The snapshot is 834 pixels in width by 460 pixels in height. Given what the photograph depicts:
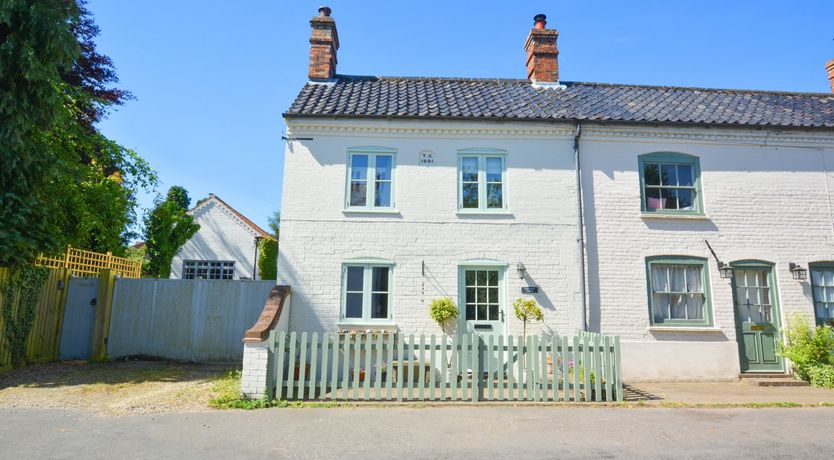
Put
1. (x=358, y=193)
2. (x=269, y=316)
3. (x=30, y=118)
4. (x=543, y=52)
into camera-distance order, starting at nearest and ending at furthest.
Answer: (x=269, y=316) → (x=30, y=118) → (x=358, y=193) → (x=543, y=52)

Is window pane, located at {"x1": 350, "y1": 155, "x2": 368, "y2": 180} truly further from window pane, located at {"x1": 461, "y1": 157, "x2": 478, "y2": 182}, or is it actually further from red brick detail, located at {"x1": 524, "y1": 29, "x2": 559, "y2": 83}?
red brick detail, located at {"x1": 524, "y1": 29, "x2": 559, "y2": 83}

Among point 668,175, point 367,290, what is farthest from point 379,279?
point 668,175

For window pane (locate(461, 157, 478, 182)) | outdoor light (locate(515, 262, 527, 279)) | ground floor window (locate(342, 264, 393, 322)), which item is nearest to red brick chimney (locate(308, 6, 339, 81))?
window pane (locate(461, 157, 478, 182))

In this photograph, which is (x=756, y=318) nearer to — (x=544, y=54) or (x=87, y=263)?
(x=544, y=54)

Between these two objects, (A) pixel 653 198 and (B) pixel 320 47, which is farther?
(B) pixel 320 47

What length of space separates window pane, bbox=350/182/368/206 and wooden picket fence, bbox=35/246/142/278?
21.8 feet

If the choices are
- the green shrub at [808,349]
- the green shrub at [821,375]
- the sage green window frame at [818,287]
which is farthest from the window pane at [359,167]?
the sage green window frame at [818,287]

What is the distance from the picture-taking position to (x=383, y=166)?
37.9 ft

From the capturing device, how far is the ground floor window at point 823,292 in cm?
1109

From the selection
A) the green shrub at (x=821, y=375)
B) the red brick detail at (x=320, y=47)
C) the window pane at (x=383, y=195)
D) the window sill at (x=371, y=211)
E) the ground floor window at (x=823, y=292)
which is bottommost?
the green shrub at (x=821, y=375)

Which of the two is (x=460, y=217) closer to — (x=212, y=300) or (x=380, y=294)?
(x=380, y=294)

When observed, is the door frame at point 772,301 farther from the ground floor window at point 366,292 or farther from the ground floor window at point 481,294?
the ground floor window at point 366,292

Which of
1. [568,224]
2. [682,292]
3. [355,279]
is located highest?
[568,224]

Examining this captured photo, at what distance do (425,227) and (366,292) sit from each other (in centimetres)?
202
